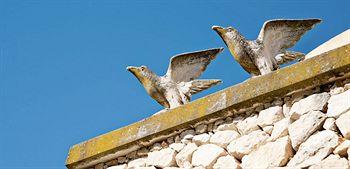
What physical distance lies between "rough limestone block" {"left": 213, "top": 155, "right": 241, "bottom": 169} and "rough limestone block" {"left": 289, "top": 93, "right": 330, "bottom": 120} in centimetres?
58

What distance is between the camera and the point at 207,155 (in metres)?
5.93

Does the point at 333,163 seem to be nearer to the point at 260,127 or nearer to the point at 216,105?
the point at 260,127

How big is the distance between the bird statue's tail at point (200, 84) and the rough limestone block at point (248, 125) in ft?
2.86

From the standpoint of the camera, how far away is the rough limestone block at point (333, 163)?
200 inches

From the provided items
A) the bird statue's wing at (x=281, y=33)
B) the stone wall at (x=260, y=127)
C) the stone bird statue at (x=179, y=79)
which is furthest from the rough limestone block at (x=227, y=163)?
the bird statue's wing at (x=281, y=33)

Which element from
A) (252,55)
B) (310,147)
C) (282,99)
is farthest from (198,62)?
(310,147)

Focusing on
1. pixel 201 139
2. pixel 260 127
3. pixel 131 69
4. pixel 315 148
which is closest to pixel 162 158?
pixel 201 139

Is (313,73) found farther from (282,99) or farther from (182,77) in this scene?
(182,77)

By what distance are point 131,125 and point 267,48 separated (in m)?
1.44

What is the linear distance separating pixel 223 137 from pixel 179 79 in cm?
105

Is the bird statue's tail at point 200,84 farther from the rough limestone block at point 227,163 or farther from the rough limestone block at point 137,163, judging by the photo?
the rough limestone block at point 227,163

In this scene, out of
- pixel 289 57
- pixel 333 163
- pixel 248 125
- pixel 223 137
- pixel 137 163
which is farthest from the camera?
pixel 137 163

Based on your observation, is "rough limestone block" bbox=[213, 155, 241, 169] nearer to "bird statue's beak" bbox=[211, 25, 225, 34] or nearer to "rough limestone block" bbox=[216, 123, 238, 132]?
"rough limestone block" bbox=[216, 123, 238, 132]

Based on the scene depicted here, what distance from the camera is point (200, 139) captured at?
6082 millimetres
